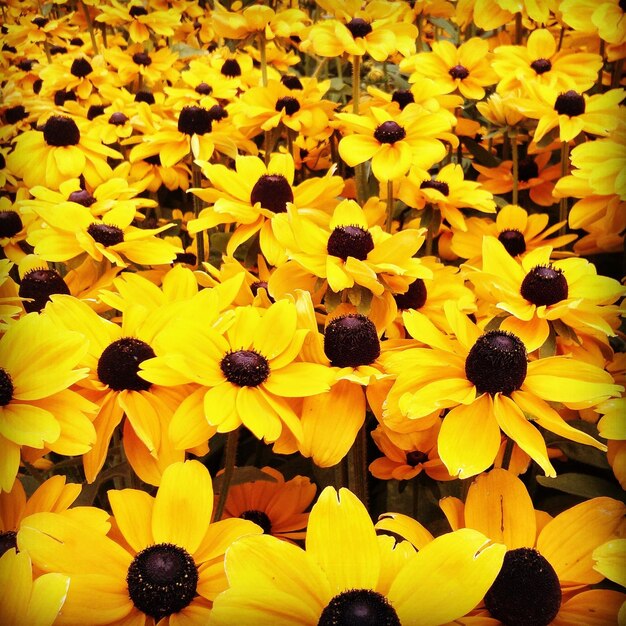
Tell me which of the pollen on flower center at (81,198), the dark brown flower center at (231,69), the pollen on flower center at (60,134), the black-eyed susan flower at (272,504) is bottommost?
the black-eyed susan flower at (272,504)

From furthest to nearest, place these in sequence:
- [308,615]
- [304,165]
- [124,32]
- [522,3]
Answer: [124,32] → [304,165] → [522,3] → [308,615]

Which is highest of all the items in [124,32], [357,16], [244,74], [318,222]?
[357,16]

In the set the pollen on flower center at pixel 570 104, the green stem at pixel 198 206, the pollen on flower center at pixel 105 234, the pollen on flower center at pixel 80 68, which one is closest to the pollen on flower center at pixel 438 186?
the pollen on flower center at pixel 570 104

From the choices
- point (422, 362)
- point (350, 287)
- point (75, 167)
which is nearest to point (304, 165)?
point (75, 167)

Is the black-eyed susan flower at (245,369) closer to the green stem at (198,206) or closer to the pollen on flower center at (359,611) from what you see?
the pollen on flower center at (359,611)

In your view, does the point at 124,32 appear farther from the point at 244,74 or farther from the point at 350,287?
the point at 350,287

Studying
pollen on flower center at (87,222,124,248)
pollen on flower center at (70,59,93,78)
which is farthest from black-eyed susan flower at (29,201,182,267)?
pollen on flower center at (70,59,93,78)

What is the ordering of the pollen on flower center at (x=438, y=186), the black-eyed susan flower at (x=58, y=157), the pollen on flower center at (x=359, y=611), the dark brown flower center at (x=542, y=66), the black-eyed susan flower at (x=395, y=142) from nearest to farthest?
the pollen on flower center at (x=359, y=611), the black-eyed susan flower at (x=395, y=142), the pollen on flower center at (x=438, y=186), the black-eyed susan flower at (x=58, y=157), the dark brown flower center at (x=542, y=66)
